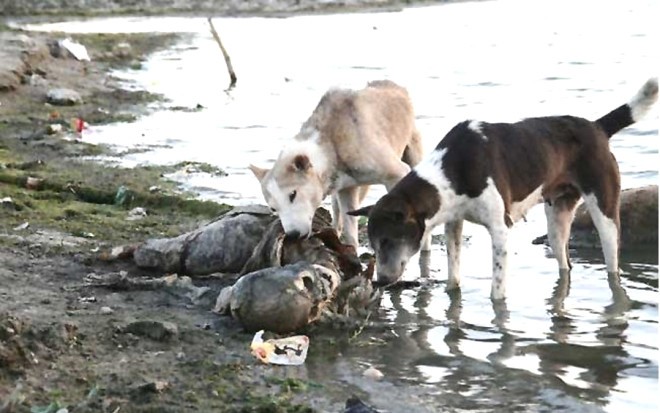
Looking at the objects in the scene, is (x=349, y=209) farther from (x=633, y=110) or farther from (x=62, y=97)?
(x=62, y=97)

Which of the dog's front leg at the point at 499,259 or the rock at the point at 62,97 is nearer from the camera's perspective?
the dog's front leg at the point at 499,259

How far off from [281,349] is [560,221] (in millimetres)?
3255

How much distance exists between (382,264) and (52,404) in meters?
3.08

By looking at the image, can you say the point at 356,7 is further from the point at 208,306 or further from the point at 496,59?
the point at 208,306

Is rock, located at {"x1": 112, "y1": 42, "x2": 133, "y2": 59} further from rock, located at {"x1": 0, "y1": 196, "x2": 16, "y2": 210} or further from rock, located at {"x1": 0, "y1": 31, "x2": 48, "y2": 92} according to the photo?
rock, located at {"x1": 0, "y1": 196, "x2": 16, "y2": 210}

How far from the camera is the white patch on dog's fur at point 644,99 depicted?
8.80 m

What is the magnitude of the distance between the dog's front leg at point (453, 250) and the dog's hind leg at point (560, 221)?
2.88 feet

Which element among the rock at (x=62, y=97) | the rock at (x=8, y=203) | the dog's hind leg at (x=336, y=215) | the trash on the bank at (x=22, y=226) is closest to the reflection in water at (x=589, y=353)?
the dog's hind leg at (x=336, y=215)

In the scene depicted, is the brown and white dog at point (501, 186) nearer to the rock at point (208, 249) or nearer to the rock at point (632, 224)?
the rock at point (208, 249)

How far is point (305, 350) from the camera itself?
6.75 meters

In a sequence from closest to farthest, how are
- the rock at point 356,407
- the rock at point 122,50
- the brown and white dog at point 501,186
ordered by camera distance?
the rock at point 356,407 < the brown and white dog at point 501,186 < the rock at point 122,50

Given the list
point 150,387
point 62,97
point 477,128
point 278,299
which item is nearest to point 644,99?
point 477,128

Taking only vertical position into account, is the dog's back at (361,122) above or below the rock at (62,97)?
above

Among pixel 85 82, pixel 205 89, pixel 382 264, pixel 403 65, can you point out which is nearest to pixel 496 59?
pixel 403 65
